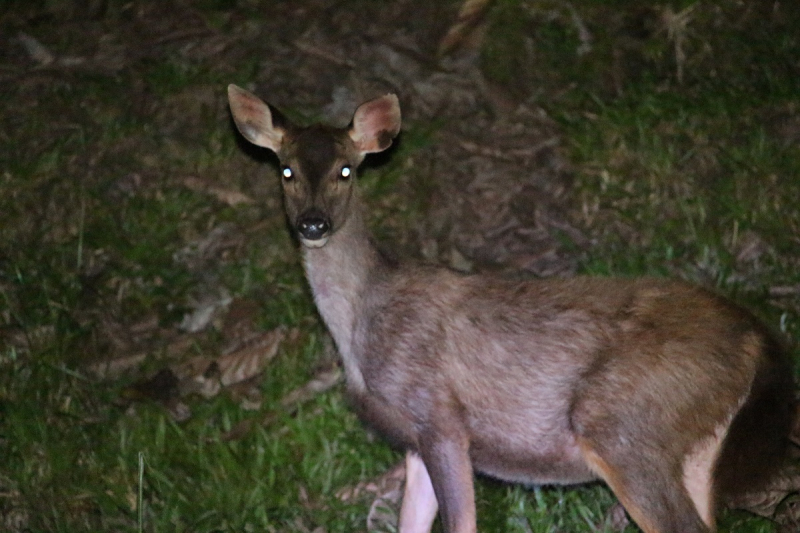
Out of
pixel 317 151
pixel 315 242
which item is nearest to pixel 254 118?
pixel 317 151

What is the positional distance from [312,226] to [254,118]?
3.63 ft

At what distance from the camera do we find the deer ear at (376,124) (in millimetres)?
7328

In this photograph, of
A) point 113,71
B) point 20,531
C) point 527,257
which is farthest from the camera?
point 113,71

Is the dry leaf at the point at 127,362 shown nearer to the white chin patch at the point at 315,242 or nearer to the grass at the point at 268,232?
the grass at the point at 268,232

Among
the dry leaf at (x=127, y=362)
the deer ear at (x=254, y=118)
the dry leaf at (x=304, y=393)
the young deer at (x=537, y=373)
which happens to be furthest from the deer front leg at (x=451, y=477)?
the dry leaf at (x=127, y=362)

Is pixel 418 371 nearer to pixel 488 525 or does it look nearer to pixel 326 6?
pixel 488 525

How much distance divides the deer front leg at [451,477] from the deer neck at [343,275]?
72cm

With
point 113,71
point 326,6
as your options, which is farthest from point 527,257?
point 113,71

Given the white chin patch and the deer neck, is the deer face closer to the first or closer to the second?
the white chin patch

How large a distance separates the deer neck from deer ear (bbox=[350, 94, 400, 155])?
1.67ft

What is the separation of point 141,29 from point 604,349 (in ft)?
21.5

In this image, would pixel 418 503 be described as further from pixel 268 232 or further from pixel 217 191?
pixel 217 191

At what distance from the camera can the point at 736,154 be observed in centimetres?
955

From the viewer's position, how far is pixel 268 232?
957 cm
